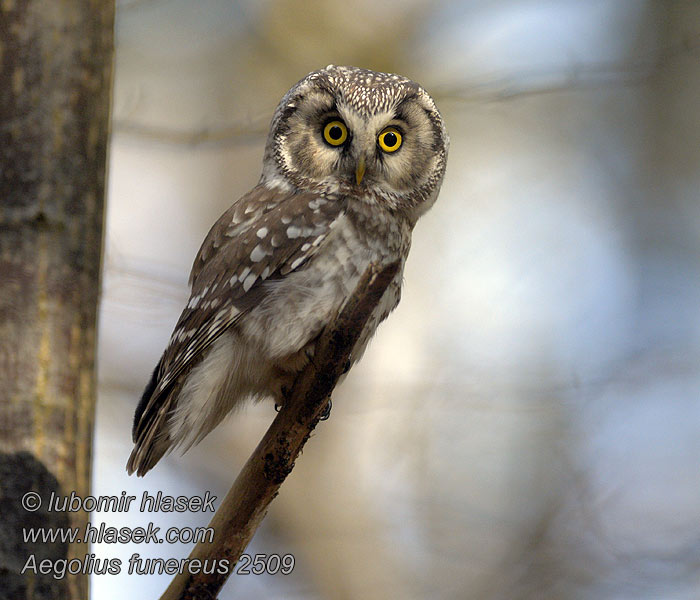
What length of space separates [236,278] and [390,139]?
879mm

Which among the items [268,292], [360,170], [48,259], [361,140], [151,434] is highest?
[361,140]

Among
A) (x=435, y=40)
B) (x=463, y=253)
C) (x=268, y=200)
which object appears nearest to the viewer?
(x=268, y=200)

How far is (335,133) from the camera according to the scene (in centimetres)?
339

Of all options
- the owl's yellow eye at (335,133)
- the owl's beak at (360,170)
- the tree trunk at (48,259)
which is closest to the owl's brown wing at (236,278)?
the owl's beak at (360,170)

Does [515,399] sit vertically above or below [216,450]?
above

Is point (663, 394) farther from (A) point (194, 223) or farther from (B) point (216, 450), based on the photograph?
(A) point (194, 223)

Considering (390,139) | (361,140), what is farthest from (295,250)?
(390,139)

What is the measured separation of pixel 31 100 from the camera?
249 centimetres

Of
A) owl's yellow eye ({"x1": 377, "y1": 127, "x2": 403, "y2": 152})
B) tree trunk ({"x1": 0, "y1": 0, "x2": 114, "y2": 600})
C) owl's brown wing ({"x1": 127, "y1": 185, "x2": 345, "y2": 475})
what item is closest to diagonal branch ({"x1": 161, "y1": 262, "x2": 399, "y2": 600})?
tree trunk ({"x1": 0, "y1": 0, "x2": 114, "y2": 600})

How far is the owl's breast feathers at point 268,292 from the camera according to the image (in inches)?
121

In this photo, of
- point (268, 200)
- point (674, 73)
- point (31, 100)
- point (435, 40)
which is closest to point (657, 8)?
point (674, 73)

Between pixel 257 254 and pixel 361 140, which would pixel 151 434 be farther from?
pixel 361 140

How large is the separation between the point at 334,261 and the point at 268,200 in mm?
448

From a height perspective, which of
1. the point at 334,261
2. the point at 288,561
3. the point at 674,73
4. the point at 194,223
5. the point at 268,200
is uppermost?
the point at 674,73
